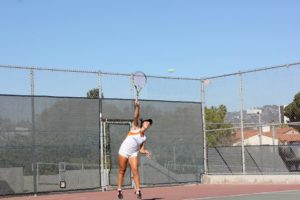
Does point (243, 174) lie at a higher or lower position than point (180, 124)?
lower

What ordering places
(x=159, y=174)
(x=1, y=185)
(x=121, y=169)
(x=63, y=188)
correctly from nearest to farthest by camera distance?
(x=121, y=169) → (x=1, y=185) → (x=63, y=188) → (x=159, y=174)

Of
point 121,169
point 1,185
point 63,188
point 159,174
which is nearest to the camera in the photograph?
point 121,169

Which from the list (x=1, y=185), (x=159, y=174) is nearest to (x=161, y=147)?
(x=159, y=174)

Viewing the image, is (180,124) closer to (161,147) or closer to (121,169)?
(161,147)

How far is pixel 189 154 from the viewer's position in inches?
783

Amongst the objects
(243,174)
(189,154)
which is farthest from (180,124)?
(243,174)

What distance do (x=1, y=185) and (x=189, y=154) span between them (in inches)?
270

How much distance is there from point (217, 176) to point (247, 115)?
2.24 m

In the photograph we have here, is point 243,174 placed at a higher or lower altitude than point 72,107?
lower

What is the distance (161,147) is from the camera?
19.1 m

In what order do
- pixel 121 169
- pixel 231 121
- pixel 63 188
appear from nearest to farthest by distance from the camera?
pixel 121 169 → pixel 63 188 → pixel 231 121

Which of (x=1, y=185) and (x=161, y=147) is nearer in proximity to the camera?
(x=1, y=185)

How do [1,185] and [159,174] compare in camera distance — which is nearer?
[1,185]

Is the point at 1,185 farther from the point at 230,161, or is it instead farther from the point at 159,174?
the point at 230,161
